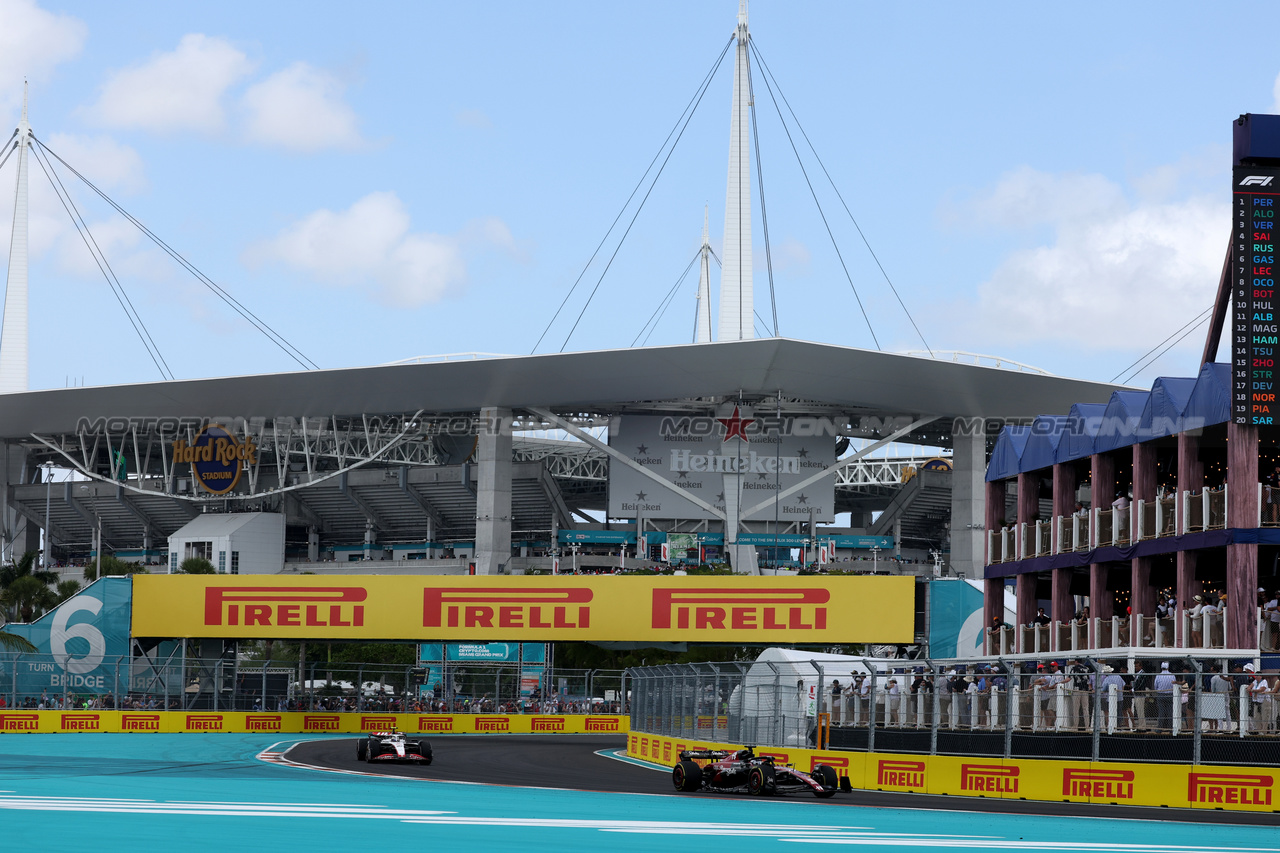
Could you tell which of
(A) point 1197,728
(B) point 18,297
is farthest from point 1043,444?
(B) point 18,297

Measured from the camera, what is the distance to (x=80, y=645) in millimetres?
48719

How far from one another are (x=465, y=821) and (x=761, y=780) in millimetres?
7109

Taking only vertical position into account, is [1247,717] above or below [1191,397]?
below

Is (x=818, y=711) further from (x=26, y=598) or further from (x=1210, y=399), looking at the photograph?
(x=26, y=598)

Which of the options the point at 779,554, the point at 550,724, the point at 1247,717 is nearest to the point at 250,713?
the point at 550,724

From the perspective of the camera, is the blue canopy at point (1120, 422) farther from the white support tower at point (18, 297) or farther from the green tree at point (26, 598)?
the white support tower at point (18, 297)

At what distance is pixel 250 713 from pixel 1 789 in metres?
28.2

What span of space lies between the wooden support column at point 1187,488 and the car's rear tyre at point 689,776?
38.7ft

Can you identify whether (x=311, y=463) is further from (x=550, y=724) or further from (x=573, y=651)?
(x=550, y=724)

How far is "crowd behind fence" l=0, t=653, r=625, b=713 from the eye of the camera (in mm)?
44531

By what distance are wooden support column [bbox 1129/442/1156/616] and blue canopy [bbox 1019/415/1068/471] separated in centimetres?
470

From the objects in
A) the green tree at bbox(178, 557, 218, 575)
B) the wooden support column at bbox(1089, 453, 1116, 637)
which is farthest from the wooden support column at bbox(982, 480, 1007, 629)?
the green tree at bbox(178, 557, 218, 575)

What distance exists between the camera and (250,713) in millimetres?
47188

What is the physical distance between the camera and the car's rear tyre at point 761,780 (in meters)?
22.4
